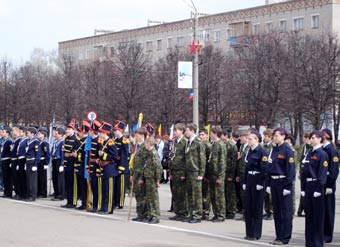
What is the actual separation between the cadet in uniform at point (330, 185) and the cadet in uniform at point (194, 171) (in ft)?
10.2

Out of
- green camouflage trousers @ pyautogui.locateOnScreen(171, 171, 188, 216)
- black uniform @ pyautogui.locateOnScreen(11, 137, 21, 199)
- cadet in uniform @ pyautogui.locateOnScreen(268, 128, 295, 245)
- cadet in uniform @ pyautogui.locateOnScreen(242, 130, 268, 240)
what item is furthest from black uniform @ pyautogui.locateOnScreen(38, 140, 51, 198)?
cadet in uniform @ pyautogui.locateOnScreen(268, 128, 295, 245)

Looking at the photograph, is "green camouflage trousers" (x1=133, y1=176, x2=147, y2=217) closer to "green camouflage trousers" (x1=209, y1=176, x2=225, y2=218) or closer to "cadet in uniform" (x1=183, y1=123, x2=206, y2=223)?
"cadet in uniform" (x1=183, y1=123, x2=206, y2=223)

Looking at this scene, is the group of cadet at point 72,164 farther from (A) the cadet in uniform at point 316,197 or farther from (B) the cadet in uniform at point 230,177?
(A) the cadet in uniform at point 316,197

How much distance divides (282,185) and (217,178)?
10.6ft

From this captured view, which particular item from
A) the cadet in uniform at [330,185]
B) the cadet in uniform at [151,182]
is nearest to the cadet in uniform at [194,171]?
the cadet in uniform at [151,182]

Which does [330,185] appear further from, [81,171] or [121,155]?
[81,171]

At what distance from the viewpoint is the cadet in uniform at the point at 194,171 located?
47.3ft

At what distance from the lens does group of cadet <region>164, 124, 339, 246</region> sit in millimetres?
11234

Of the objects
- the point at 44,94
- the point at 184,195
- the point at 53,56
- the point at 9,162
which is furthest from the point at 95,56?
the point at 184,195

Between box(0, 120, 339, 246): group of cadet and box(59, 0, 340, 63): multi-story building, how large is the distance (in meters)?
30.5

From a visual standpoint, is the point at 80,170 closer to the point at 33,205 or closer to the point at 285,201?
the point at 33,205

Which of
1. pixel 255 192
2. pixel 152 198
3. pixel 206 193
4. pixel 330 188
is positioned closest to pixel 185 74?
pixel 206 193

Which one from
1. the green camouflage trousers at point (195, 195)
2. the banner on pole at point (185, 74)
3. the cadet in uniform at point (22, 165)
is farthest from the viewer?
the banner on pole at point (185, 74)

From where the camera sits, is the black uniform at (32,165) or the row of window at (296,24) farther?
the row of window at (296,24)
